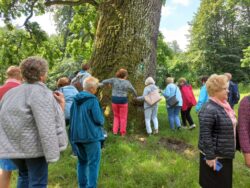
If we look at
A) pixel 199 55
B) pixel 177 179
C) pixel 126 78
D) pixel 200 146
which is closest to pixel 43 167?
pixel 200 146

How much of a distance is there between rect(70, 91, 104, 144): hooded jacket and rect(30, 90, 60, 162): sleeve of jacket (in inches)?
44.1

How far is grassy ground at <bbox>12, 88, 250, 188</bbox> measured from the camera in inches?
217

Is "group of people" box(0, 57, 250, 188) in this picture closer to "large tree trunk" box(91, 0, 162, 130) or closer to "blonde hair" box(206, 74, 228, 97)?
"blonde hair" box(206, 74, 228, 97)

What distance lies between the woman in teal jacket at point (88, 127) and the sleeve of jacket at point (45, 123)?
114cm

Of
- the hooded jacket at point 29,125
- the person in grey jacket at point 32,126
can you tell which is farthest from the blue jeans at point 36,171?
the hooded jacket at point 29,125

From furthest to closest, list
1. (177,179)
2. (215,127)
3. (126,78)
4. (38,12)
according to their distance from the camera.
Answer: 1. (38,12)
2. (126,78)
3. (177,179)
4. (215,127)

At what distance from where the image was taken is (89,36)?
16.1m

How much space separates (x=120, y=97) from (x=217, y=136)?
4.65 metres

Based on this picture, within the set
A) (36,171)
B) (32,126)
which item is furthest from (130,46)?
(36,171)

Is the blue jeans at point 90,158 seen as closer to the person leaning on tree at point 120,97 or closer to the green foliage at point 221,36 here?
the person leaning on tree at point 120,97

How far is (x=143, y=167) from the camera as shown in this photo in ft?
19.9

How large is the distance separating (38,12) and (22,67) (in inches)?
373

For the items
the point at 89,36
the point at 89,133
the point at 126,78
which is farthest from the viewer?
the point at 89,36

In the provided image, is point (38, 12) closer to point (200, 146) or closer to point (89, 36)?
point (89, 36)
